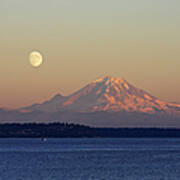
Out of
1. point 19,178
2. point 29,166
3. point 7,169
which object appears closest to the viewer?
point 19,178

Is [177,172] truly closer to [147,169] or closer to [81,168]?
[147,169]

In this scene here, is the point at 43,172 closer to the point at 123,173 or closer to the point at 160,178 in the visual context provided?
the point at 123,173

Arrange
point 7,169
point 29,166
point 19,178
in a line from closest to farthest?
point 19,178
point 7,169
point 29,166

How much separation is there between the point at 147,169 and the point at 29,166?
1127 inches

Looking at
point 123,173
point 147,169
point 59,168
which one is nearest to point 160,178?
point 123,173

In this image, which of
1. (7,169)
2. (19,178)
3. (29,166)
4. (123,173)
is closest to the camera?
(19,178)

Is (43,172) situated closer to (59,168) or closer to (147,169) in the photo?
(59,168)

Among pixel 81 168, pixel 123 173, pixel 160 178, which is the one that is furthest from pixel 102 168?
pixel 160 178

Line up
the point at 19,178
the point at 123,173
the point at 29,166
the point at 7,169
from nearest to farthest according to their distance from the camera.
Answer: the point at 19,178 < the point at 123,173 < the point at 7,169 < the point at 29,166

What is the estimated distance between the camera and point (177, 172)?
461 feet

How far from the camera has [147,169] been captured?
149 m

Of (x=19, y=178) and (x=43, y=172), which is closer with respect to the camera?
(x=19, y=178)

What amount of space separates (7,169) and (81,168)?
16.6 metres

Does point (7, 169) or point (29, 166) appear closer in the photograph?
point (7, 169)
